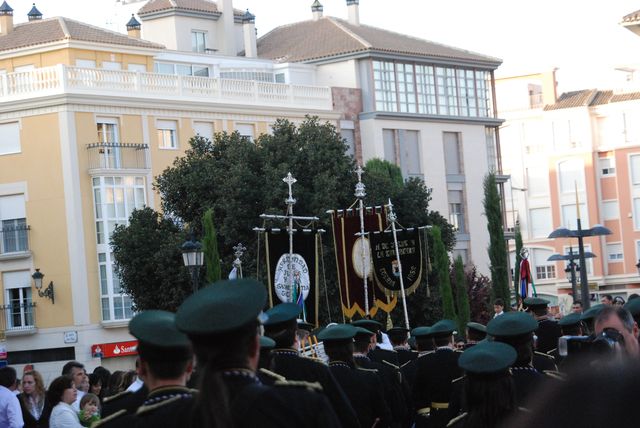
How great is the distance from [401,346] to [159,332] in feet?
38.7

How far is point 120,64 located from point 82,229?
8812mm

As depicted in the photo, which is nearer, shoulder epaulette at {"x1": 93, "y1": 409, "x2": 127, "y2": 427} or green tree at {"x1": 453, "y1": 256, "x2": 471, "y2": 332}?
shoulder epaulette at {"x1": 93, "y1": 409, "x2": 127, "y2": 427}

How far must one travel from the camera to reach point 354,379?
1050cm

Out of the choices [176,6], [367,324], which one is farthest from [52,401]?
[176,6]

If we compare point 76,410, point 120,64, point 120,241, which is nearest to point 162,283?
point 120,241

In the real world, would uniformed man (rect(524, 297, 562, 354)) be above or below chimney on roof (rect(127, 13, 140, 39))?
below

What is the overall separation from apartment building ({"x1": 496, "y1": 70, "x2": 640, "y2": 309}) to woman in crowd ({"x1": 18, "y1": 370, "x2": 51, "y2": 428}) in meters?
75.5

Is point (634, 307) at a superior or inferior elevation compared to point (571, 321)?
superior

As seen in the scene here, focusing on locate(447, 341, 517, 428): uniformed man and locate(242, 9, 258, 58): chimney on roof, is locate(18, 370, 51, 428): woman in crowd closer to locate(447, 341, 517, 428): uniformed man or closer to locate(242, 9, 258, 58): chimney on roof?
locate(447, 341, 517, 428): uniformed man

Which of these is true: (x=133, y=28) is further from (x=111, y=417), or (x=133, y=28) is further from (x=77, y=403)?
(x=111, y=417)

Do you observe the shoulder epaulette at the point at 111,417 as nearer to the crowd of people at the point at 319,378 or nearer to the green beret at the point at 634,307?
the crowd of people at the point at 319,378

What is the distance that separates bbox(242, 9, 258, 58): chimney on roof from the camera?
67812mm

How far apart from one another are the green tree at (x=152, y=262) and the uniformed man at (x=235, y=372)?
3957 cm

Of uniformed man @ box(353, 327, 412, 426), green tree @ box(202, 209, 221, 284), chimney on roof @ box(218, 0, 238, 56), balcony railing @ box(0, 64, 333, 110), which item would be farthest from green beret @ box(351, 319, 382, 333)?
chimney on roof @ box(218, 0, 238, 56)
